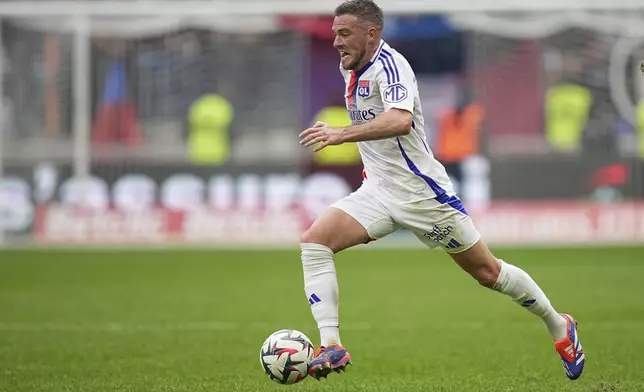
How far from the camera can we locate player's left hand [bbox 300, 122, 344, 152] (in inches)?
256

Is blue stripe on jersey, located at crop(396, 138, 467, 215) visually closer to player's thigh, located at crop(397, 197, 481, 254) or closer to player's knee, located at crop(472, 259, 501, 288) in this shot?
player's thigh, located at crop(397, 197, 481, 254)

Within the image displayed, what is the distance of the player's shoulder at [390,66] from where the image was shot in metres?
6.84

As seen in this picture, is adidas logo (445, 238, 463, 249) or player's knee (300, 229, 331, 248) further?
adidas logo (445, 238, 463, 249)

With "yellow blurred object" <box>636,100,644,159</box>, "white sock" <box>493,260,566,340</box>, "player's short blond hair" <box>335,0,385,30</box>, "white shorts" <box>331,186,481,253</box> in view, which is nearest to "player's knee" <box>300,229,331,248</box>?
"white shorts" <box>331,186,481,253</box>

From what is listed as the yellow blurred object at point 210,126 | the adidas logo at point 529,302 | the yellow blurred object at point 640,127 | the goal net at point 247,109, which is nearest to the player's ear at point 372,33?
the adidas logo at point 529,302

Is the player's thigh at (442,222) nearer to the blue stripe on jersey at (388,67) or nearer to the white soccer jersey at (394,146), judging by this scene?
the white soccer jersey at (394,146)

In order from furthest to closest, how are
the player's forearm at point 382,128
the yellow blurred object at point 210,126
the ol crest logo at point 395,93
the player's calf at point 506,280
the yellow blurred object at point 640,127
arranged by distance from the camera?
the yellow blurred object at point 210,126 → the yellow blurred object at point 640,127 → the player's calf at point 506,280 → the ol crest logo at point 395,93 → the player's forearm at point 382,128

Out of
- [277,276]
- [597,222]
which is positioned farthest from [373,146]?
[597,222]

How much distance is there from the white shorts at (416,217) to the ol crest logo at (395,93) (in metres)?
0.66

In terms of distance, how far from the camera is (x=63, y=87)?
21.2 metres

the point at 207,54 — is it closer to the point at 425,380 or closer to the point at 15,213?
the point at 15,213

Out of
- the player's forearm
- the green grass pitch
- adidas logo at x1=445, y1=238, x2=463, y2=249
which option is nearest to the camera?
the player's forearm

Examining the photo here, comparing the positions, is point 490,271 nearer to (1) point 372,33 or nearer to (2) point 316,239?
(2) point 316,239

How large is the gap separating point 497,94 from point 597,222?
2.88 m
